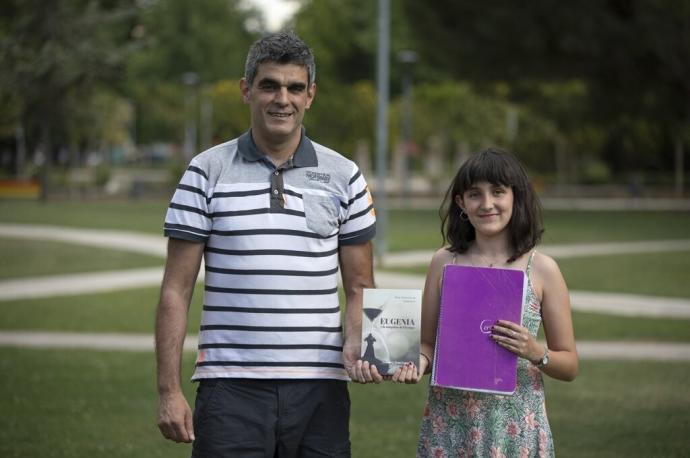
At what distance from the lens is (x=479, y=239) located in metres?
3.85

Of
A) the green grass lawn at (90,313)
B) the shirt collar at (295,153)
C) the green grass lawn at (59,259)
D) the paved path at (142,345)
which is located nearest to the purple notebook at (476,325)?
the shirt collar at (295,153)

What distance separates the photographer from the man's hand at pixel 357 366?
11.7 ft

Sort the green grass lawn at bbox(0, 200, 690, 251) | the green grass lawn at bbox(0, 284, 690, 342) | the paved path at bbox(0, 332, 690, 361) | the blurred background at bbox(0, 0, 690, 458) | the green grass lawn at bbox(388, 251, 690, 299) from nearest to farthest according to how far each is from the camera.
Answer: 1. the blurred background at bbox(0, 0, 690, 458)
2. the paved path at bbox(0, 332, 690, 361)
3. the green grass lawn at bbox(0, 284, 690, 342)
4. the green grass lawn at bbox(388, 251, 690, 299)
5. the green grass lawn at bbox(0, 200, 690, 251)

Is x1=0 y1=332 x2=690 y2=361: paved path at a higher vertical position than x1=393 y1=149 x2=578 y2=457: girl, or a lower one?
lower

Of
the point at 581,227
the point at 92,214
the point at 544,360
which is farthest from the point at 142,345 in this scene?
the point at 92,214

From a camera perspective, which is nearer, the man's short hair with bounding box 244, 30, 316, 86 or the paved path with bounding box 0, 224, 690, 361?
the man's short hair with bounding box 244, 30, 316, 86

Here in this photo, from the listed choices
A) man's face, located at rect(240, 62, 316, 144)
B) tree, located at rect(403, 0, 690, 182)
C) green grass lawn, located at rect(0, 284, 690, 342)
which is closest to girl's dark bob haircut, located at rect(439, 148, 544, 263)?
man's face, located at rect(240, 62, 316, 144)

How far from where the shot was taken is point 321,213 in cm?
369

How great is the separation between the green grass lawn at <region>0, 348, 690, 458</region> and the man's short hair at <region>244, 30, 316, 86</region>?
3.95 metres

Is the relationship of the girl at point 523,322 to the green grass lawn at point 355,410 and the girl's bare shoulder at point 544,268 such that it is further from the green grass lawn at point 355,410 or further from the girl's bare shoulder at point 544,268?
the green grass lawn at point 355,410

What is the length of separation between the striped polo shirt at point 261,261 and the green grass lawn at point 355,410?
3.67 meters

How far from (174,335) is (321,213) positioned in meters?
0.61

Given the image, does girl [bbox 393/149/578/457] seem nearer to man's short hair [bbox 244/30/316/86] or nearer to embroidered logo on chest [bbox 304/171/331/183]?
embroidered logo on chest [bbox 304/171/331/183]

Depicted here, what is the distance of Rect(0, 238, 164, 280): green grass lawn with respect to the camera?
19.1m
